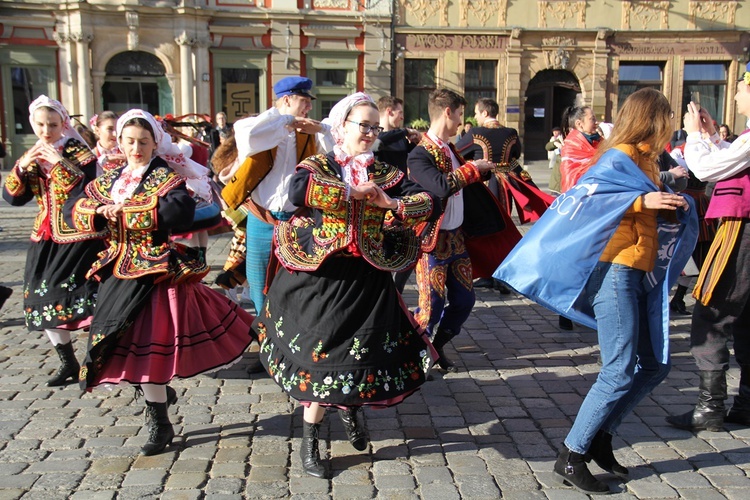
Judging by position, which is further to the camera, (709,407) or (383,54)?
(383,54)

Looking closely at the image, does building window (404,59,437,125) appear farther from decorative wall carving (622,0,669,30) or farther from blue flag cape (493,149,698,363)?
blue flag cape (493,149,698,363)

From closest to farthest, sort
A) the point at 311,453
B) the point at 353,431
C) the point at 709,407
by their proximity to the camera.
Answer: the point at 311,453 → the point at 353,431 → the point at 709,407

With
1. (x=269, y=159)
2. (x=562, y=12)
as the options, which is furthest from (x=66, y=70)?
(x=269, y=159)

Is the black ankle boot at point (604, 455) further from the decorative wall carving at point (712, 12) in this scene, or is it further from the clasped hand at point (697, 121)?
the decorative wall carving at point (712, 12)

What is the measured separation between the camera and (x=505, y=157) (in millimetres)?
6848

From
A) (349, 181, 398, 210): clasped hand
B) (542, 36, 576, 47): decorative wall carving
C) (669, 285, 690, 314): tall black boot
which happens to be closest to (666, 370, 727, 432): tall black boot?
Answer: (349, 181, 398, 210): clasped hand

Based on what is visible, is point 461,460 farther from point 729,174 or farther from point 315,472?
point 729,174

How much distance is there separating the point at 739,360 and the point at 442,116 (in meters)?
2.39

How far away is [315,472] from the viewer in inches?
146

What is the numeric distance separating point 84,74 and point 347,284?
2149cm

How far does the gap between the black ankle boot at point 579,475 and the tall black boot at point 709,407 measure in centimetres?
104

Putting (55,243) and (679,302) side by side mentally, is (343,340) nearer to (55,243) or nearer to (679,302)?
(55,243)

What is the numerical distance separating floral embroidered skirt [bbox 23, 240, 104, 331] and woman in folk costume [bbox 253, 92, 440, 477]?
5.89ft

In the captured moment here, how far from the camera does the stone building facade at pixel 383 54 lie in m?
22.8
